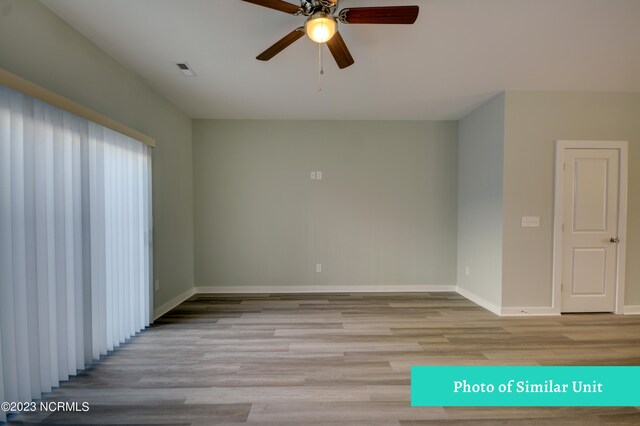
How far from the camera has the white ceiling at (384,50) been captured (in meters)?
2.05

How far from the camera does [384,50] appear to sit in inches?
99.0

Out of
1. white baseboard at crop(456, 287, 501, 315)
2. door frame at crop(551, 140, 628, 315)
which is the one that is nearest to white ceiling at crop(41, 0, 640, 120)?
door frame at crop(551, 140, 628, 315)

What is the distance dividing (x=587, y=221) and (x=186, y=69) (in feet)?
16.7

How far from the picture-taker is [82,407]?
6.17 ft

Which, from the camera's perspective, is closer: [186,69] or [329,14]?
[329,14]

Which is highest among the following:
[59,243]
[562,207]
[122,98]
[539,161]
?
[122,98]

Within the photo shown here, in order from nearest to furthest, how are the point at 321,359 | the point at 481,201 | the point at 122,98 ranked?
the point at 321,359 < the point at 122,98 < the point at 481,201

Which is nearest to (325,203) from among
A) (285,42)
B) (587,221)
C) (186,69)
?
(186,69)

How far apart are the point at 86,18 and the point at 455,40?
2.99 meters

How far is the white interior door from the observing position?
11.4 ft

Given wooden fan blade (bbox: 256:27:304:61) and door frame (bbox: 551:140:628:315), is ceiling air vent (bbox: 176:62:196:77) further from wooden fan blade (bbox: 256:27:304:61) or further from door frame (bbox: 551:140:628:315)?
door frame (bbox: 551:140:628:315)

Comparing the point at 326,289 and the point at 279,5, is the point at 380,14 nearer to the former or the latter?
the point at 279,5

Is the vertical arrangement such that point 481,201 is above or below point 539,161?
below

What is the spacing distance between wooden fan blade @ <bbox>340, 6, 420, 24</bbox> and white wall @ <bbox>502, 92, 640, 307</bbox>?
98.6 inches
